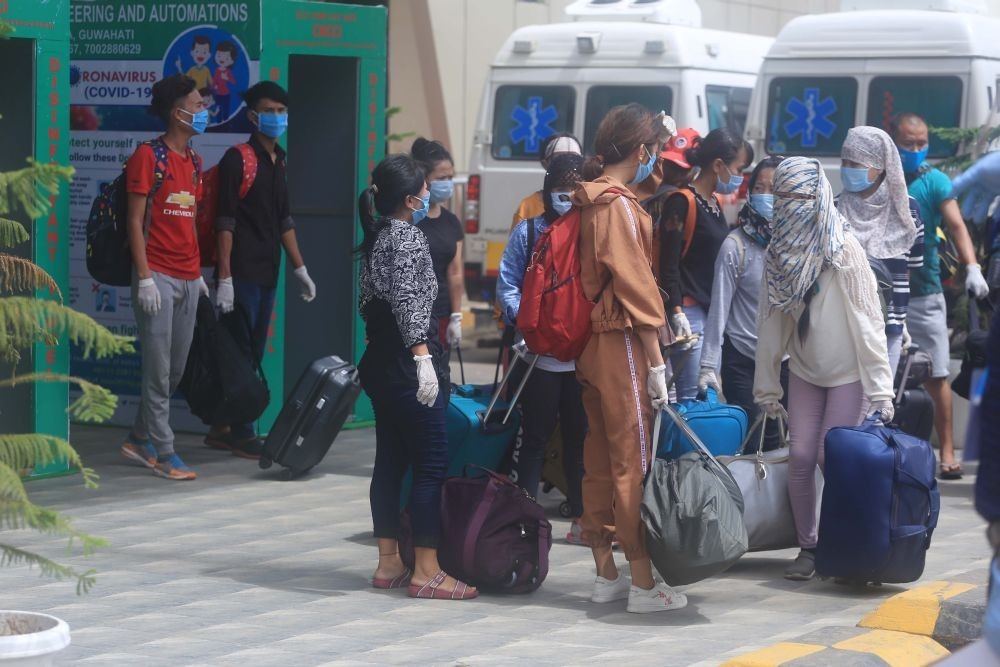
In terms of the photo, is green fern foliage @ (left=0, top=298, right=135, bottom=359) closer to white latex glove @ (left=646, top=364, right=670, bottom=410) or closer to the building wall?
white latex glove @ (left=646, top=364, right=670, bottom=410)

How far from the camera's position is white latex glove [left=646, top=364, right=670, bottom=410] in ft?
19.3

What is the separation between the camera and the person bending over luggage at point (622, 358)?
19.4 feet

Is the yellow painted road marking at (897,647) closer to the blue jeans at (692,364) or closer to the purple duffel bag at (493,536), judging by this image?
the purple duffel bag at (493,536)

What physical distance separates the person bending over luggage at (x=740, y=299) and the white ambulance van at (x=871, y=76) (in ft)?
18.5

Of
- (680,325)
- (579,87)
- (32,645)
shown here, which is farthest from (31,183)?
(579,87)

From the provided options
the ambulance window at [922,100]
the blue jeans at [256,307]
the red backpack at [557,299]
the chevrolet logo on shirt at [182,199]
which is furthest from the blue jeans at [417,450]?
the ambulance window at [922,100]

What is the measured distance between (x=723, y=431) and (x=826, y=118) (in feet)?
22.5

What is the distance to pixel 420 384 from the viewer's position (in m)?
6.03

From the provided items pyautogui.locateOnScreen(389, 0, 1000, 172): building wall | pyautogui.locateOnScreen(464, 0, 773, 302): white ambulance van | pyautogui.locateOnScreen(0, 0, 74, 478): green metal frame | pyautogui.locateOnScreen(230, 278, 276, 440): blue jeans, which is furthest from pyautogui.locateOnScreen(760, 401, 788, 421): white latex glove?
pyautogui.locateOnScreen(389, 0, 1000, 172): building wall

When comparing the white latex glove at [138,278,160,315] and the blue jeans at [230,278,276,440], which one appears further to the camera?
the blue jeans at [230,278,276,440]

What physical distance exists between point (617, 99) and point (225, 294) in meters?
6.13

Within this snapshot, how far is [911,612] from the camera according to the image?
18.6 feet

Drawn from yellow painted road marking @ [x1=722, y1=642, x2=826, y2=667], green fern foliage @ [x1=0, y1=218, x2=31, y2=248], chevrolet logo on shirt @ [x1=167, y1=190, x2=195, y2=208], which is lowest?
yellow painted road marking @ [x1=722, y1=642, x2=826, y2=667]

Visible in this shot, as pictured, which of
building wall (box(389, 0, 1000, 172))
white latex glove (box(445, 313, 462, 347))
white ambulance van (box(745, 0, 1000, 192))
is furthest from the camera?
building wall (box(389, 0, 1000, 172))
